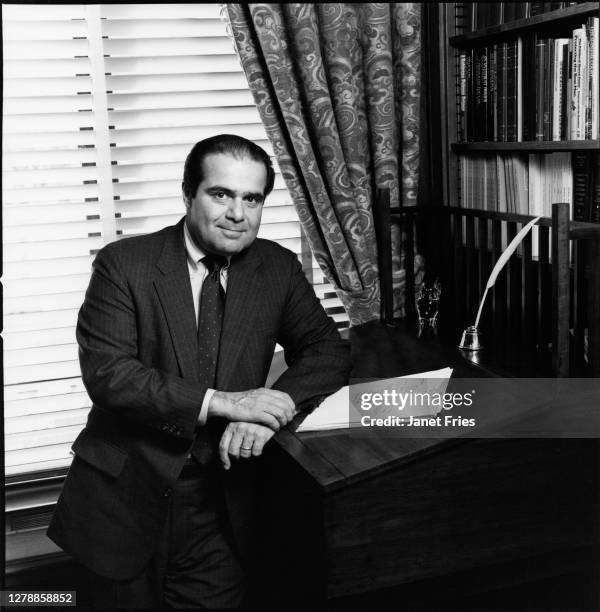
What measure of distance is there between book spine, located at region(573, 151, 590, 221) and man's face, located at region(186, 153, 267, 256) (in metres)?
0.84

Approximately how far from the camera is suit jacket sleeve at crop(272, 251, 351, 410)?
1.74m

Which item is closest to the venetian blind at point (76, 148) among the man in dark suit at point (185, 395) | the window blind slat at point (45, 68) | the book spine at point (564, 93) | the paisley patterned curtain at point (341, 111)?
the window blind slat at point (45, 68)

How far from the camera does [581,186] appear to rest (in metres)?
1.99

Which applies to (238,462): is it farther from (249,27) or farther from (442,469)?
(249,27)

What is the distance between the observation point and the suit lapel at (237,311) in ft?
5.60

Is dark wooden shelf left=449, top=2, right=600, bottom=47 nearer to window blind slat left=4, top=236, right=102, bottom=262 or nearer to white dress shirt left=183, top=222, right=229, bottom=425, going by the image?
white dress shirt left=183, top=222, right=229, bottom=425

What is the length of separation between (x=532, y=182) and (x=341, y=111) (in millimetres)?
597

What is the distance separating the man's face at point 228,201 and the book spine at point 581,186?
0.84m

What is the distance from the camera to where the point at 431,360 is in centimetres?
195

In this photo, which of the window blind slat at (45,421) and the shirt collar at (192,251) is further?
the window blind slat at (45,421)

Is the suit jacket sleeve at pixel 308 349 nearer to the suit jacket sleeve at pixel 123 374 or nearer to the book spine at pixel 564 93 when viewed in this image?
the suit jacket sleeve at pixel 123 374

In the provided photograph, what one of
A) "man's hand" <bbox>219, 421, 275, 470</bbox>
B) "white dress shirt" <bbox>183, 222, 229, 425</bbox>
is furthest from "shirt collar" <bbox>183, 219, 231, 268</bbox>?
"man's hand" <bbox>219, 421, 275, 470</bbox>

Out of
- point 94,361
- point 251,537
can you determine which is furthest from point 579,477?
point 94,361

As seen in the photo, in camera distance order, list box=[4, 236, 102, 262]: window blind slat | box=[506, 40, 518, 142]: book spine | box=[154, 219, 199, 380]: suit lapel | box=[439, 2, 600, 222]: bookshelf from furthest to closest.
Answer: box=[4, 236, 102, 262]: window blind slat → box=[506, 40, 518, 142]: book spine → box=[439, 2, 600, 222]: bookshelf → box=[154, 219, 199, 380]: suit lapel
